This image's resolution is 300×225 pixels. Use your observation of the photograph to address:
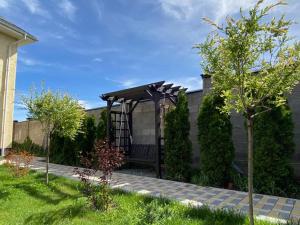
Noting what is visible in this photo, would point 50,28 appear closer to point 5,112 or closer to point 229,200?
point 5,112

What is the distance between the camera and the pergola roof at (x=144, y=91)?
829 cm

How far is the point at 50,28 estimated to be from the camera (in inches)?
323

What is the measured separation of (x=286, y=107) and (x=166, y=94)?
3837mm

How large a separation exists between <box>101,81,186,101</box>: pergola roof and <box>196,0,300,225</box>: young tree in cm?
513

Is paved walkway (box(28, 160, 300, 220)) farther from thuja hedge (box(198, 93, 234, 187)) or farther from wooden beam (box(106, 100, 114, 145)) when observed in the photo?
wooden beam (box(106, 100, 114, 145))

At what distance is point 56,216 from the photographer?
4426 millimetres

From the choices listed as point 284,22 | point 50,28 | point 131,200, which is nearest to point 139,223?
point 131,200

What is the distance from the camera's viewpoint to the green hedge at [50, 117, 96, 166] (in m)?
11.0

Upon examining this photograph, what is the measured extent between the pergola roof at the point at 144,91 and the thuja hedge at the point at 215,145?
68.5 inches

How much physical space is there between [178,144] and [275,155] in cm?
279

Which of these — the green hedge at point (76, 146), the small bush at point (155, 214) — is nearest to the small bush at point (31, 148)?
the green hedge at point (76, 146)

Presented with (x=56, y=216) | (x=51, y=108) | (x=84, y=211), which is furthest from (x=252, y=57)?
(x=51, y=108)

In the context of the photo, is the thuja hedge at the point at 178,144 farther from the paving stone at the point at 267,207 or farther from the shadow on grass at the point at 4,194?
the shadow on grass at the point at 4,194

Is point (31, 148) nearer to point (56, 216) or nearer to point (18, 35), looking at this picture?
point (18, 35)
